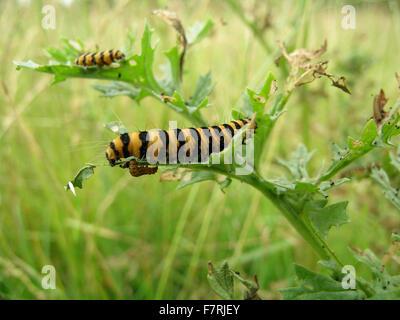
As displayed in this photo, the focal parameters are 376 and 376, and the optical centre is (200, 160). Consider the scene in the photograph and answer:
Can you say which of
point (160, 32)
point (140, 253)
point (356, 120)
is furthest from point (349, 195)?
point (160, 32)

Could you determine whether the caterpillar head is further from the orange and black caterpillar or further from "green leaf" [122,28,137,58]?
"green leaf" [122,28,137,58]

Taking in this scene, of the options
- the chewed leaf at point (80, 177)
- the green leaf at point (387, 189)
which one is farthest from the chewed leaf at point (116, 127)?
the green leaf at point (387, 189)

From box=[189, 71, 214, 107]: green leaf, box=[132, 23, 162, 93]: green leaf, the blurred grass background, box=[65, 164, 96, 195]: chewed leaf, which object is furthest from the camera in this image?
the blurred grass background

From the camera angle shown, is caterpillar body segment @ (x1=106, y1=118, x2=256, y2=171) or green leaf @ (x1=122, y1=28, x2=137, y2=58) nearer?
caterpillar body segment @ (x1=106, y1=118, x2=256, y2=171)

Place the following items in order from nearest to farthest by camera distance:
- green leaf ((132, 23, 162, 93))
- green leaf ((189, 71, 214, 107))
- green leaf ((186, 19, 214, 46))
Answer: green leaf ((132, 23, 162, 93)) → green leaf ((189, 71, 214, 107)) → green leaf ((186, 19, 214, 46))

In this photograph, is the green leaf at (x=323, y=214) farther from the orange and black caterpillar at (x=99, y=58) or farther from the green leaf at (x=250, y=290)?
the orange and black caterpillar at (x=99, y=58)

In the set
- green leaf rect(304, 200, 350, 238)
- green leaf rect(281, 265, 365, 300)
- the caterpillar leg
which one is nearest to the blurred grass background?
green leaf rect(304, 200, 350, 238)
